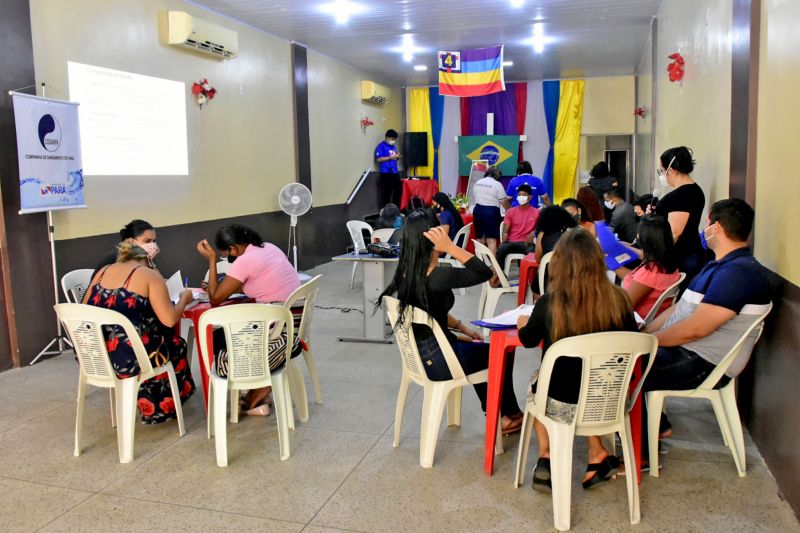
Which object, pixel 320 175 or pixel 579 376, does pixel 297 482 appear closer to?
pixel 579 376

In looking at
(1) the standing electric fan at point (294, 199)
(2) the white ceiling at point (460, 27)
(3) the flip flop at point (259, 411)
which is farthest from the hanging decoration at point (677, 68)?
(3) the flip flop at point (259, 411)

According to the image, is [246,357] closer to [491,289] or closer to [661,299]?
[661,299]

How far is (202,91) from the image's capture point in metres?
6.79

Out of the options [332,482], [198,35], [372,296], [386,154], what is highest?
[198,35]

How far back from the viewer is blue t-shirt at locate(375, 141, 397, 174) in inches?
470

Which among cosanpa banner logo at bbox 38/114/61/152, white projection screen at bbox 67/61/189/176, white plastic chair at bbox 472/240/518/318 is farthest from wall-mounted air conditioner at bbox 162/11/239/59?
white plastic chair at bbox 472/240/518/318

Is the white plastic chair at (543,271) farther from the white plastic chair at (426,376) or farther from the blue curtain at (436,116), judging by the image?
the blue curtain at (436,116)

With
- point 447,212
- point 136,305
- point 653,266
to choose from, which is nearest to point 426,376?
point 653,266

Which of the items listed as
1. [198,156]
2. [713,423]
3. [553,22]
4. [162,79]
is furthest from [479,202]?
[713,423]

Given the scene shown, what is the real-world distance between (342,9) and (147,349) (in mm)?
5108

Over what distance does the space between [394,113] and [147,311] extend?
411 inches

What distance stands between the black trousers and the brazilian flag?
1.56m

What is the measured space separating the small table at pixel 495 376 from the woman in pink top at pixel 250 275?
1160 mm

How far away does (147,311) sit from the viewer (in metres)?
3.21
